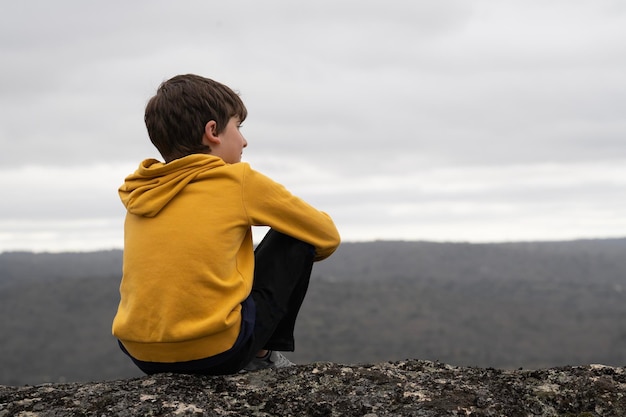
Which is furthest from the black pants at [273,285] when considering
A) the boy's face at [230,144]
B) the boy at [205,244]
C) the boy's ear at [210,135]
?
the boy's ear at [210,135]

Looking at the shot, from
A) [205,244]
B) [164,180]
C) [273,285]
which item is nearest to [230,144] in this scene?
[164,180]

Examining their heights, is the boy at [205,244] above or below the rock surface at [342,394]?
above

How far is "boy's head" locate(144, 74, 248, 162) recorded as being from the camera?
457 cm

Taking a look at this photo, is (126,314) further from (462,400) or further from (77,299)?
(77,299)

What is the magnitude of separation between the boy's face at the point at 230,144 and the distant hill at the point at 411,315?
3550 centimetres

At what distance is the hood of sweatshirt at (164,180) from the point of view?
4441 mm

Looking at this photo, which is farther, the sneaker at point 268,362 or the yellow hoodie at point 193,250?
the sneaker at point 268,362

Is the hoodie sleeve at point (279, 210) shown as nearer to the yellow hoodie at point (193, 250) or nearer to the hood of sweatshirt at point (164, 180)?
the yellow hoodie at point (193, 250)

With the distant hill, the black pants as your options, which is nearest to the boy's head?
the black pants

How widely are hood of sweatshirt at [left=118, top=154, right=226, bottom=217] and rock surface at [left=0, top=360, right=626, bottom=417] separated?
87cm

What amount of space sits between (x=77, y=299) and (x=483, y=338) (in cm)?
2482

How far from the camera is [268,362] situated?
4902 mm

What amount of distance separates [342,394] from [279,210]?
986 millimetres

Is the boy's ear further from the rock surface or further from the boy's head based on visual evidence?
the rock surface
